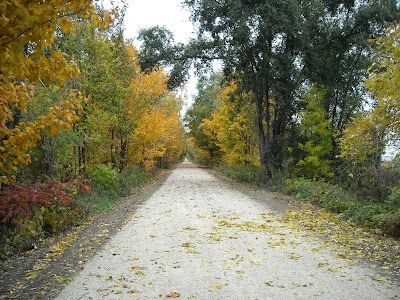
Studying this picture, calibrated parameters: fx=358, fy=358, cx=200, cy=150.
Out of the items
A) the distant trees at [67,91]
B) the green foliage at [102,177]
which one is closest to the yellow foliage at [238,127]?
the distant trees at [67,91]

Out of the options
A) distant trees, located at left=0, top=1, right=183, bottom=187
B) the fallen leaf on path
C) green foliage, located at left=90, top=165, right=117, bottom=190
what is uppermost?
distant trees, located at left=0, top=1, right=183, bottom=187

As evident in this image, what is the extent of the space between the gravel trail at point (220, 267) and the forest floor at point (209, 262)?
0.01m

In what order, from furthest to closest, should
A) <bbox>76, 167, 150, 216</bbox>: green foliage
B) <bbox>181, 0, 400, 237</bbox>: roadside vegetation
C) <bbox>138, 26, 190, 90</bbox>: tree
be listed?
<bbox>138, 26, 190, 90</bbox>: tree < <bbox>181, 0, 400, 237</bbox>: roadside vegetation < <bbox>76, 167, 150, 216</bbox>: green foliage

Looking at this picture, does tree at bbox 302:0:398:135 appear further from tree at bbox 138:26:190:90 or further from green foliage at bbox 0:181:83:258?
green foliage at bbox 0:181:83:258

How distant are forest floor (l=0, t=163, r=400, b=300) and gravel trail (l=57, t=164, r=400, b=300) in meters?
0.01

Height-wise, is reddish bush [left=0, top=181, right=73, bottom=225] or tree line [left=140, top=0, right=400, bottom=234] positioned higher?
tree line [left=140, top=0, right=400, bottom=234]

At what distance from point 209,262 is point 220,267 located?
0.95 ft

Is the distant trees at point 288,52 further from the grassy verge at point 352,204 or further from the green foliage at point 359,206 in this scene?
the green foliage at point 359,206

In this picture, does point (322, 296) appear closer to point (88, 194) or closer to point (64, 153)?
point (64, 153)

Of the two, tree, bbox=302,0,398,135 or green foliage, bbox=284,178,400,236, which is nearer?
green foliage, bbox=284,178,400,236

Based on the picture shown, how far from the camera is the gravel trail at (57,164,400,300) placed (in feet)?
14.7

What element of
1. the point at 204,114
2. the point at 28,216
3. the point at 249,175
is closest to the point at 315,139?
the point at 249,175

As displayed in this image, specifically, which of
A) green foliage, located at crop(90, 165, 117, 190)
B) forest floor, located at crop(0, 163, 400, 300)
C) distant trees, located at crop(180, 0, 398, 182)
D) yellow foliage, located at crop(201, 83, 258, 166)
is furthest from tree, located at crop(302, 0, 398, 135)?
forest floor, located at crop(0, 163, 400, 300)

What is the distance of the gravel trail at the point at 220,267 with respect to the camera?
176 inches
